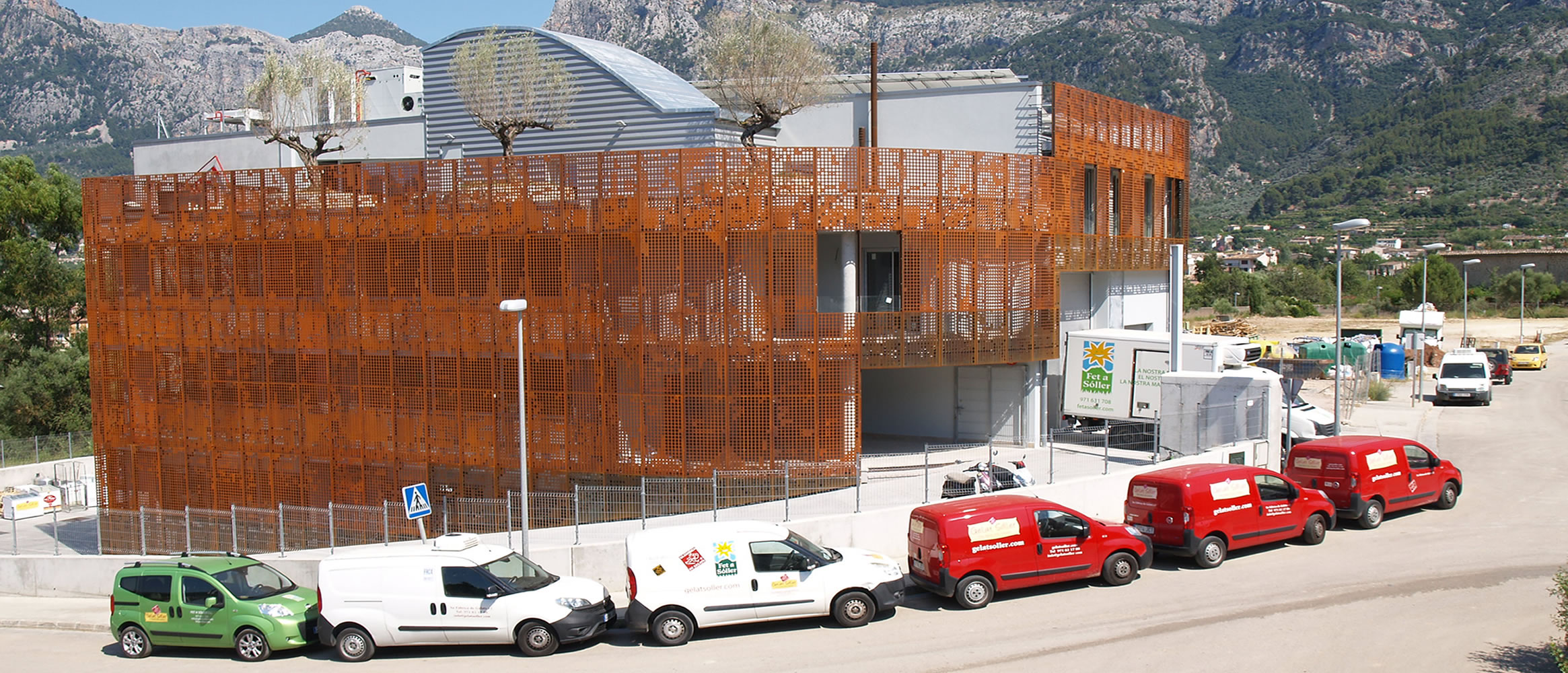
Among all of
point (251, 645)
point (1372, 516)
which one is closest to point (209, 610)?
point (251, 645)

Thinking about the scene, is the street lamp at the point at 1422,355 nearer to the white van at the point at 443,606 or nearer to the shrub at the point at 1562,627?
the shrub at the point at 1562,627

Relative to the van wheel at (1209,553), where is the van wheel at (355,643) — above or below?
below

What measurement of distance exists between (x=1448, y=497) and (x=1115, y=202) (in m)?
14.5

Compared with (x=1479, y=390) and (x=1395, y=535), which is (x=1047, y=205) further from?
(x=1479, y=390)

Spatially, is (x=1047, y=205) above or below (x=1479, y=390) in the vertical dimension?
above

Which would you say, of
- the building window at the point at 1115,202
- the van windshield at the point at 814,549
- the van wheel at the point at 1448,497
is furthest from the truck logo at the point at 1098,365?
the van windshield at the point at 814,549

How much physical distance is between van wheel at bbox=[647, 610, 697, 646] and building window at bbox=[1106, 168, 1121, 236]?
22.9m

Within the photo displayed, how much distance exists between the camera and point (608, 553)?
18.3 metres

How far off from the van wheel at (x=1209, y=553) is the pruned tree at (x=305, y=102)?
23184 mm

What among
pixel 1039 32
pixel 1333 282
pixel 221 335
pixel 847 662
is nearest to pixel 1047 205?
pixel 847 662

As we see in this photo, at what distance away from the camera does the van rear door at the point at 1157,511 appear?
58.3 ft

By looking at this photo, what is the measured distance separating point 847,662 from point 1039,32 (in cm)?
17995

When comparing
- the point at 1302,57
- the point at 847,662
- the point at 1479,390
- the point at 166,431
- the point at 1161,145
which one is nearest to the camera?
the point at 847,662

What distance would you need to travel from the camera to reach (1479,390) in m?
40.1
